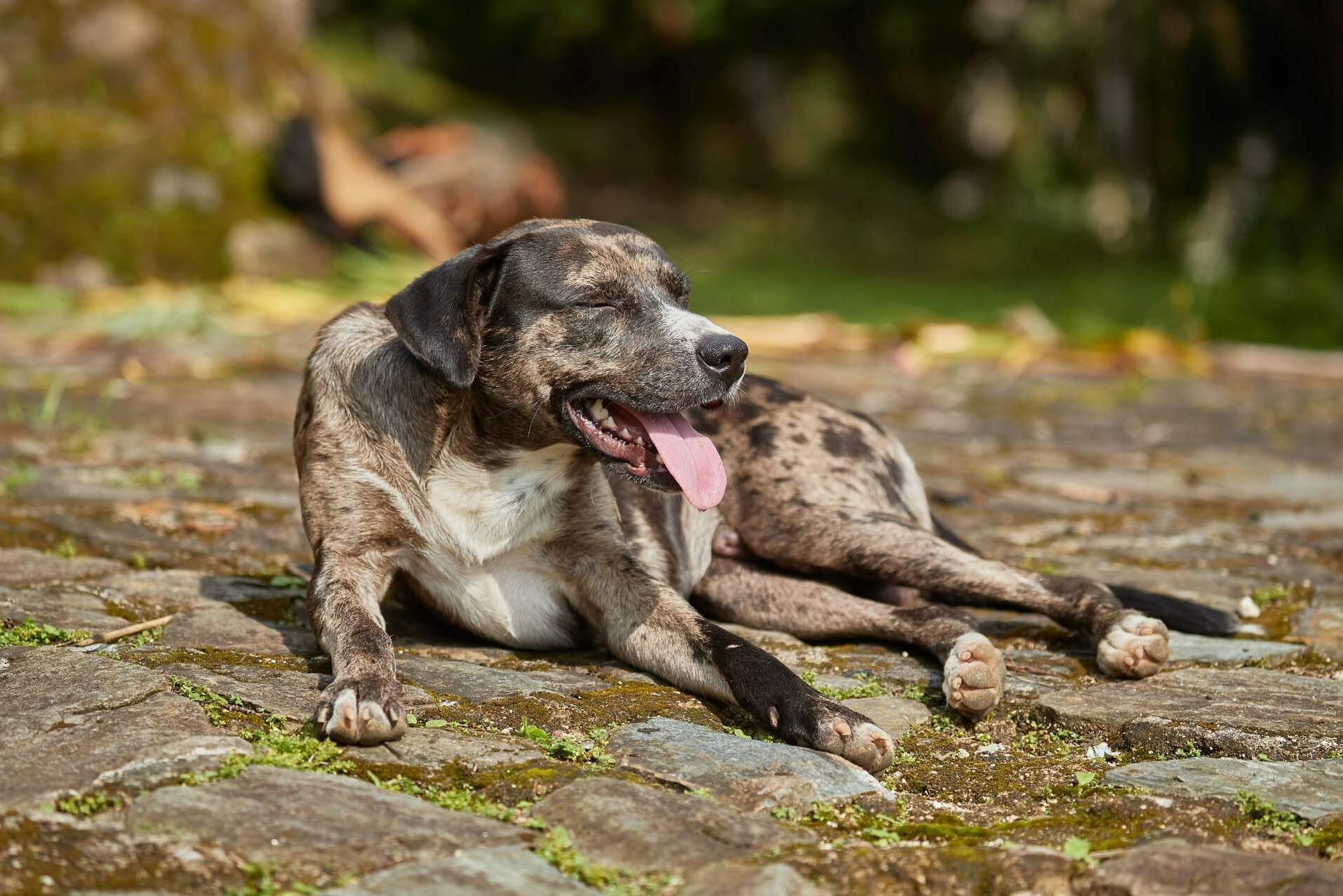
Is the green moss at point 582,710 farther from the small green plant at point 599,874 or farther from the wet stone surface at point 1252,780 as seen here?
the wet stone surface at point 1252,780

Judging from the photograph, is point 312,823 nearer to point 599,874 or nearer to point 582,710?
point 599,874

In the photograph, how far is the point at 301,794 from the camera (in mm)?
2611

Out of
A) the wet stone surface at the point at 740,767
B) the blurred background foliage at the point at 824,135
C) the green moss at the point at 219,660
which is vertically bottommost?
the green moss at the point at 219,660

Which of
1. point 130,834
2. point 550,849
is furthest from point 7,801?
point 550,849

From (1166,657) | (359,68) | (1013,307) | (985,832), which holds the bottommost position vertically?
(985,832)

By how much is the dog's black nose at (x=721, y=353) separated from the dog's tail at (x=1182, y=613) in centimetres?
133

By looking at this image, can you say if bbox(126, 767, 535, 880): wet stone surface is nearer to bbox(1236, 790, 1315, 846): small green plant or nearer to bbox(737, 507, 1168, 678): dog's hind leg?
bbox(1236, 790, 1315, 846): small green plant

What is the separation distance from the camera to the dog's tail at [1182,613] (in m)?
A: 4.23

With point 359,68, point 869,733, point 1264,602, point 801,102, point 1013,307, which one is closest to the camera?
point 869,733


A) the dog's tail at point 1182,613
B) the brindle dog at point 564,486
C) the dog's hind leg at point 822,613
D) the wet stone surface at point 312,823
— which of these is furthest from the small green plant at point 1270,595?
the wet stone surface at point 312,823

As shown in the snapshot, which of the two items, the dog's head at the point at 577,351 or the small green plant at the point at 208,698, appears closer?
the small green plant at the point at 208,698

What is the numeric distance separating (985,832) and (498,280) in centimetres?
210

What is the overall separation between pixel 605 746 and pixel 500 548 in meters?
1.05

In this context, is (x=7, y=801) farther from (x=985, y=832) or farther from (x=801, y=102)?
(x=801, y=102)
